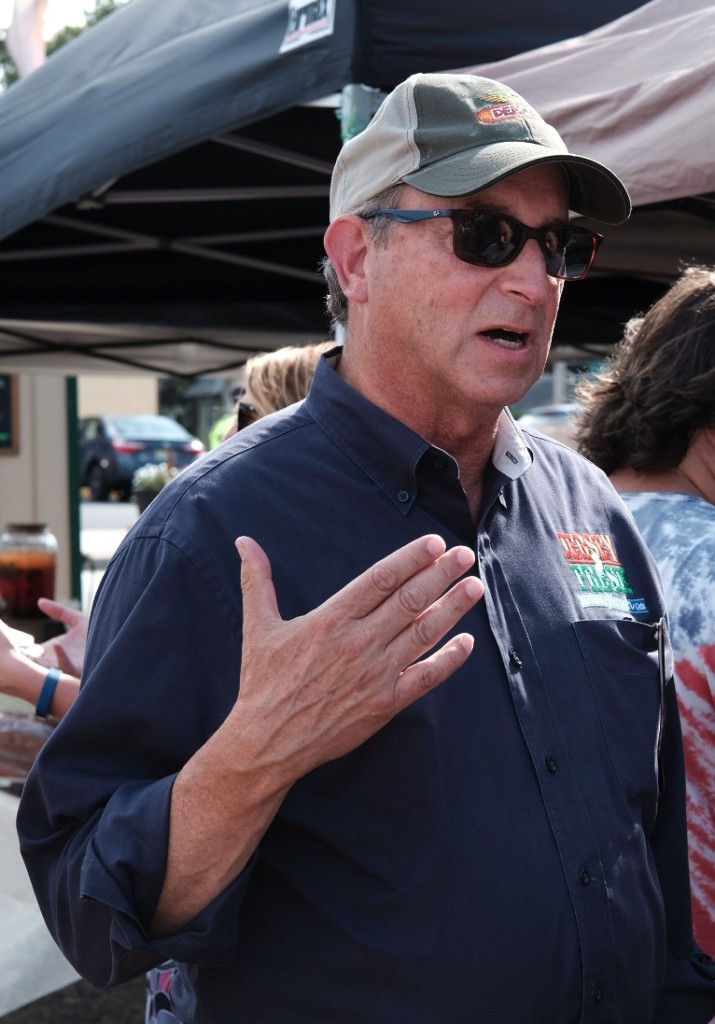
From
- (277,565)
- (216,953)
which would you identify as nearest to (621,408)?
(277,565)

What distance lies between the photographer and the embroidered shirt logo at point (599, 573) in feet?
5.17

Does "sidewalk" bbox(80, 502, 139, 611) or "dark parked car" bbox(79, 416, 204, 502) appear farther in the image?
Answer: "dark parked car" bbox(79, 416, 204, 502)

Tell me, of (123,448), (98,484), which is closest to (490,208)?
(123,448)

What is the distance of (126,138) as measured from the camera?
9.67ft

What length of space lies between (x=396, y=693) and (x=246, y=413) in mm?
2243

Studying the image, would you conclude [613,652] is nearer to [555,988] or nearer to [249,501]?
[555,988]

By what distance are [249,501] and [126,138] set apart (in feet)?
6.19

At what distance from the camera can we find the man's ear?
153cm

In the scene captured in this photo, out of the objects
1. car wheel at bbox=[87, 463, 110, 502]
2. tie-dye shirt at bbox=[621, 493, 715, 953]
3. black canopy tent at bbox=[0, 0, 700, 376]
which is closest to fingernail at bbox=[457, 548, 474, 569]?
tie-dye shirt at bbox=[621, 493, 715, 953]

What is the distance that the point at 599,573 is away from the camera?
1.61 m

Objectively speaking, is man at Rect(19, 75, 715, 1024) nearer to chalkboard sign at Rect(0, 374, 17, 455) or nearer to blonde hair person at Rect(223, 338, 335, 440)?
blonde hair person at Rect(223, 338, 335, 440)

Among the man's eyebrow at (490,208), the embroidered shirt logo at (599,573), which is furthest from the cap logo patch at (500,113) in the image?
the embroidered shirt logo at (599,573)

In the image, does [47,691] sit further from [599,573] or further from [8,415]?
[8,415]

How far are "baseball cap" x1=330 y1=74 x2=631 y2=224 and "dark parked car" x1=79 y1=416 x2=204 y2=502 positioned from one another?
19.9 metres
